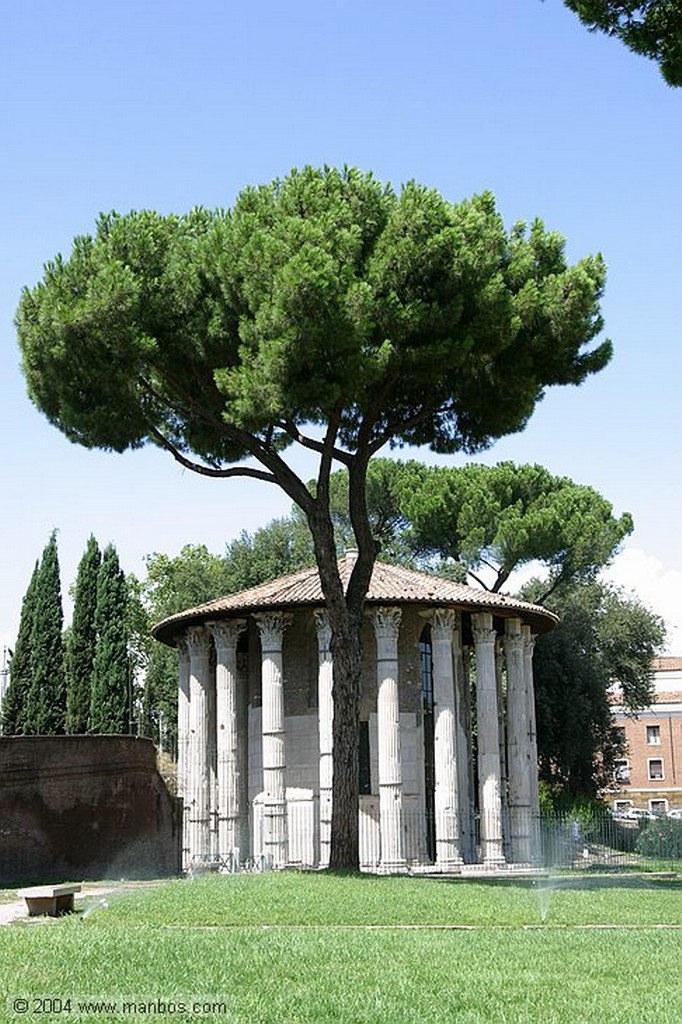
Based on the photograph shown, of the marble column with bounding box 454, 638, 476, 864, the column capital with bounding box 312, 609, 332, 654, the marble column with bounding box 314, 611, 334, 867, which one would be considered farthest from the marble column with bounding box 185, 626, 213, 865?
the marble column with bounding box 454, 638, 476, 864

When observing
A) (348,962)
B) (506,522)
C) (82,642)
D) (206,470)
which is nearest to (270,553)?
(82,642)

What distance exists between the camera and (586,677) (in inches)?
1583

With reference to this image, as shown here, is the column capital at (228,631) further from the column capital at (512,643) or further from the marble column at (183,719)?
the column capital at (512,643)

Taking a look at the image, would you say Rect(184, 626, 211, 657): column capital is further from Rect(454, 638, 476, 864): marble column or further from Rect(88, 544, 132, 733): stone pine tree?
A: Rect(88, 544, 132, 733): stone pine tree

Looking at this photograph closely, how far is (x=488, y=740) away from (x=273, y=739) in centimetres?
490

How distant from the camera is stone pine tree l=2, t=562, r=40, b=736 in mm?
41750

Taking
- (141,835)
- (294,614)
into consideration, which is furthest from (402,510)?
(141,835)

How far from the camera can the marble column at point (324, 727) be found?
90.5ft

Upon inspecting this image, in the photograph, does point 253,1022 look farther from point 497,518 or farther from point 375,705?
point 497,518

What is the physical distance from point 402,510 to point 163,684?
1535cm

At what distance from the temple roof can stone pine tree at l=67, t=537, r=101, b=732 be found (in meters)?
11.6

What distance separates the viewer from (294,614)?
96.0ft

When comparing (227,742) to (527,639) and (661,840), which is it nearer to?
(527,639)

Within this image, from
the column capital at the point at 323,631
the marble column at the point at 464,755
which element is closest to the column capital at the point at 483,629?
the marble column at the point at 464,755
